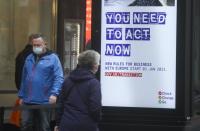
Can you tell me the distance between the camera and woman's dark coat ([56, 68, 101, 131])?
5.80 meters

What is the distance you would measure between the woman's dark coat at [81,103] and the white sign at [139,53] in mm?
1271

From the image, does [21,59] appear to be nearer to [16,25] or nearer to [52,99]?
[52,99]

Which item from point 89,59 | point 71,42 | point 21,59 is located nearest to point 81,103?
point 89,59

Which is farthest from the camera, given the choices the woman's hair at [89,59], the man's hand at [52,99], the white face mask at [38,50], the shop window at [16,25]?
the shop window at [16,25]

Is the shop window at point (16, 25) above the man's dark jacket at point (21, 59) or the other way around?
above

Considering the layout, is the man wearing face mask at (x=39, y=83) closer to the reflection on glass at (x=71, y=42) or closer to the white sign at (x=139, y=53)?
the white sign at (x=139, y=53)

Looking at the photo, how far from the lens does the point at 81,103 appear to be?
5.86 metres

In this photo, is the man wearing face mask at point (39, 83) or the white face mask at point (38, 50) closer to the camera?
the man wearing face mask at point (39, 83)

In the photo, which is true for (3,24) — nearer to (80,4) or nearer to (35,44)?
(80,4)

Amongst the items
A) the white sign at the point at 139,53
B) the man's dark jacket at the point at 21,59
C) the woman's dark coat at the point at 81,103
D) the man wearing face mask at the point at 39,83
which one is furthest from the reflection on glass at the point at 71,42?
the woman's dark coat at the point at 81,103

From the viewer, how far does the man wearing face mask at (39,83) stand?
7500 millimetres

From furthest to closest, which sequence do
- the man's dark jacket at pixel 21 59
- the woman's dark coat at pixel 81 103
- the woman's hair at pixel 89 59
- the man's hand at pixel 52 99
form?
the man's dark jacket at pixel 21 59 → the man's hand at pixel 52 99 → the woman's hair at pixel 89 59 → the woman's dark coat at pixel 81 103

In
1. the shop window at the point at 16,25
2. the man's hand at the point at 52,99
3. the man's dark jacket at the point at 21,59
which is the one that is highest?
the shop window at the point at 16,25

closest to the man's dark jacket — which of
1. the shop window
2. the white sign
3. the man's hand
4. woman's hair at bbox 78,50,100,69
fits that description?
the man's hand
